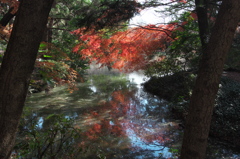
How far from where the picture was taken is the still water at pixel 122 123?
15.4 feet

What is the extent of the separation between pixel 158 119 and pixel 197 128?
17.7 feet

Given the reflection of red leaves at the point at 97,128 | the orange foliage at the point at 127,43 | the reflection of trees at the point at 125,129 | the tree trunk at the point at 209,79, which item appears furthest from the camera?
the orange foliage at the point at 127,43

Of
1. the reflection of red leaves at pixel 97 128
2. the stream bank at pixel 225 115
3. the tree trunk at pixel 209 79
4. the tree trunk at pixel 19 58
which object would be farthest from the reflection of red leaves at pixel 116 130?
the tree trunk at pixel 19 58

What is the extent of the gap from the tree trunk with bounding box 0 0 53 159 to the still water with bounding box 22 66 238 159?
2094mm

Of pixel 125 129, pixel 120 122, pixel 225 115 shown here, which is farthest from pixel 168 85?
pixel 125 129

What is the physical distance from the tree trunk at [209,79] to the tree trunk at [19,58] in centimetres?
170

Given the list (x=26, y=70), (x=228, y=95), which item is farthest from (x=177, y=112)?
(x=26, y=70)

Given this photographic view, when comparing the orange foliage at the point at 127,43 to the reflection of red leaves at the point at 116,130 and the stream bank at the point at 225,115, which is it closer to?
the stream bank at the point at 225,115

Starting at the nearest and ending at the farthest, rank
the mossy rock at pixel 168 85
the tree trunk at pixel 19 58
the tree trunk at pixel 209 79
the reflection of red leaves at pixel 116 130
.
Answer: the tree trunk at pixel 19 58
the tree trunk at pixel 209 79
the reflection of red leaves at pixel 116 130
the mossy rock at pixel 168 85

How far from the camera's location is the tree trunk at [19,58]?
171cm

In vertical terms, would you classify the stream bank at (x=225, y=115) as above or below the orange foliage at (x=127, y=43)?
below

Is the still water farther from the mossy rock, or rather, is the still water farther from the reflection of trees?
the mossy rock

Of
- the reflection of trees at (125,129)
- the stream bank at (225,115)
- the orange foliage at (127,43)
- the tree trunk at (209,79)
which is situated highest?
the orange foliage at (127,43)

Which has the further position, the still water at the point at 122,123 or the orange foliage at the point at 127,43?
the orange foliage at the point at 127,43
